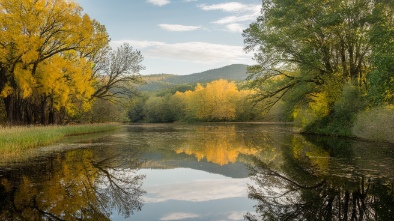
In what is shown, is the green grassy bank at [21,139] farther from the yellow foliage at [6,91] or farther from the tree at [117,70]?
the tree at [117,70]

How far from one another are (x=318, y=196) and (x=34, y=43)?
24265 mm

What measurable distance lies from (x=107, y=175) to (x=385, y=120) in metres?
16.9

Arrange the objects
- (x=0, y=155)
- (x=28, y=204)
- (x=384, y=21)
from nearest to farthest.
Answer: (x=28, y=204)
(x=0, y=155)
(x=384, y=21)

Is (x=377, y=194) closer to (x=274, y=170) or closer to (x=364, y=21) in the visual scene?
(x=274, y=170)

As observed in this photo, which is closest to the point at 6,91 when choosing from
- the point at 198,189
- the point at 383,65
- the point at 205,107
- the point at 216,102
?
the point at 198,189

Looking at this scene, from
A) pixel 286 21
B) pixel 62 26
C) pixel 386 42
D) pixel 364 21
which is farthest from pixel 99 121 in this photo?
pixel 386 42

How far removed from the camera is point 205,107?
94.9 meters

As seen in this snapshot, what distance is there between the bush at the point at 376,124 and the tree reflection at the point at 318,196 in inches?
417

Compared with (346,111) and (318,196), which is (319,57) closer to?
(346,111)

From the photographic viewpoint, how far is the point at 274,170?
11617 millimetres

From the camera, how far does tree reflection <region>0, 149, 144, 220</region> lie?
21.1 ft

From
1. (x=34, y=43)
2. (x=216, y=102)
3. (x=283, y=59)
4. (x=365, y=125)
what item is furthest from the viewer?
(x=216, y=102)

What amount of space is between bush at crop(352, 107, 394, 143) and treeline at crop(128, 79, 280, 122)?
54197 millimetres

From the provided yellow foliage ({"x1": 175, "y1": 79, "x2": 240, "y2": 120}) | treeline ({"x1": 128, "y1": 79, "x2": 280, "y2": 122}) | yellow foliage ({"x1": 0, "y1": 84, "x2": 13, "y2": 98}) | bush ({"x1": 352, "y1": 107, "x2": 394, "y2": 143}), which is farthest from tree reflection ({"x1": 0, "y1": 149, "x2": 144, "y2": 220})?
yellow foliage ({"x1": 175, "y1": 79, "x2": 240, "y2": 120})
